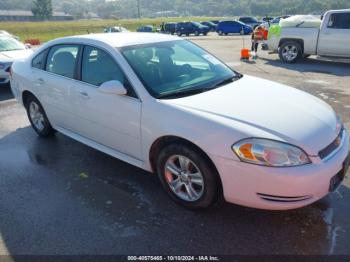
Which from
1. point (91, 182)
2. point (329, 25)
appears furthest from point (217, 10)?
point (91, 182)

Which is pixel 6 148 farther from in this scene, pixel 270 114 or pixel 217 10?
pixel 217 10

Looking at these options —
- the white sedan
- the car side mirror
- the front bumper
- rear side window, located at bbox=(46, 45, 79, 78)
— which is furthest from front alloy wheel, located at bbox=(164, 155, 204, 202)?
rear side window, located at bbox=(46, 45, 79, 78)

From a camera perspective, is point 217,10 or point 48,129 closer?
point 48,129

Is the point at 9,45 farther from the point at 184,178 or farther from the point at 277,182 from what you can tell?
the point at 277,182

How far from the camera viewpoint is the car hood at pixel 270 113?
2920 millimetres

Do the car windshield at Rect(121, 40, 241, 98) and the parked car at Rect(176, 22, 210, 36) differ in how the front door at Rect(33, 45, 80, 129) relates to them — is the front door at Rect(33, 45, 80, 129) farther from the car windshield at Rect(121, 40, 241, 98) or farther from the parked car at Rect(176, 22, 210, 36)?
the parked car at Rect(176, 22, 210, 36)

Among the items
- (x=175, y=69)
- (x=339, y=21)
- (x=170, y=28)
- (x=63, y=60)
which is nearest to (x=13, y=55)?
(x=63, y=60)

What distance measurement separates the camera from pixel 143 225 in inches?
128

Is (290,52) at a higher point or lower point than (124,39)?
lower

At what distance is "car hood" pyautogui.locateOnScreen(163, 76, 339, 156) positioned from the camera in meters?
2.92

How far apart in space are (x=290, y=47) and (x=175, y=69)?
9616 millimetres

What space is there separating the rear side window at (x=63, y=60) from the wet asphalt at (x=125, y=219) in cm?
116

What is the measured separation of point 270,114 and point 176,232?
1.35m

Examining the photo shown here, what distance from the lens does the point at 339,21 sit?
37.2ft
